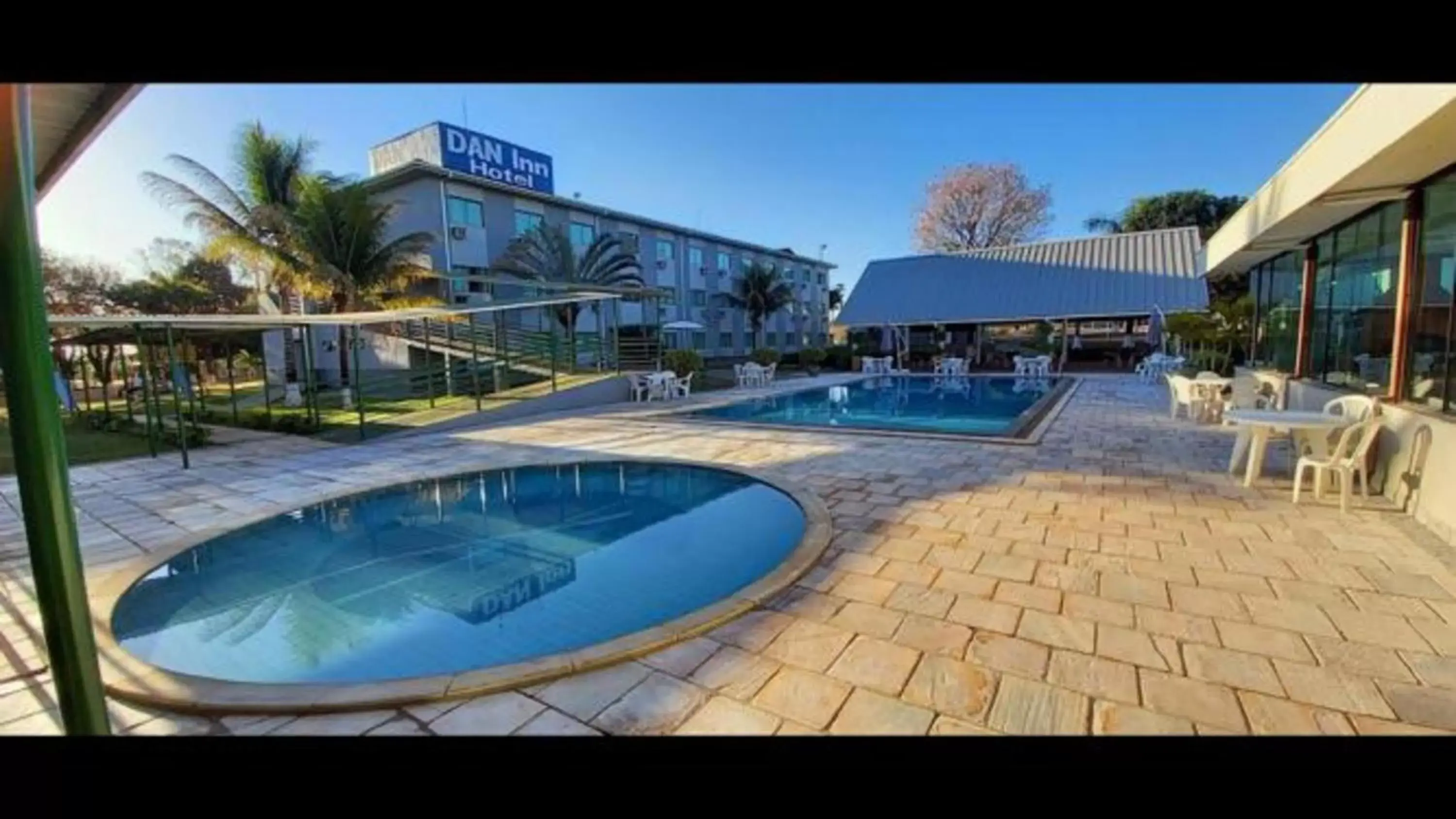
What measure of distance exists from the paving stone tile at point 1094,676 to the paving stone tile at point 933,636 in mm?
383

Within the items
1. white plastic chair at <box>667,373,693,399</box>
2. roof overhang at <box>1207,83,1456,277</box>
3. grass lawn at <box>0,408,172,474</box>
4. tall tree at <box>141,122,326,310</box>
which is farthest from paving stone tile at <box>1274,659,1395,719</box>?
tall tree at <box>141,122,326,310</box>

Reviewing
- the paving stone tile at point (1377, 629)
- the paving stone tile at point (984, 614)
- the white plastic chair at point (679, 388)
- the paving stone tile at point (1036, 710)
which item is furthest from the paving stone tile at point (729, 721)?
the white plastic chair at point (679, 388)

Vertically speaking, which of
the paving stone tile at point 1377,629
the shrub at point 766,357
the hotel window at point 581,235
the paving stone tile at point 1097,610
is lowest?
the paving stone tile at point 1377,629

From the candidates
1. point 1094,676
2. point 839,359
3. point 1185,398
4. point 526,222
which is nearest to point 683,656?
point 1094,676

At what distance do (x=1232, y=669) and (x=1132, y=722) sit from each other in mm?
729

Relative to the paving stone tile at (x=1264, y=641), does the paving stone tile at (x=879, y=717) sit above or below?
above

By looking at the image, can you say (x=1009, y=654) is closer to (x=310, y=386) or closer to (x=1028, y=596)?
(x=1028, y=596)

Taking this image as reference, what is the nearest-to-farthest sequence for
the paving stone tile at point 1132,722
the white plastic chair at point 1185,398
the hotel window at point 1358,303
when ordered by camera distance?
1. the paving stone tile at point 1132,722
2. the hotel window at point 1358,303
3. the white plastic chair at point 1185,398

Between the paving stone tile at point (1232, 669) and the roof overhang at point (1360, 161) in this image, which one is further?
the roof overhang at point (1360, 161)

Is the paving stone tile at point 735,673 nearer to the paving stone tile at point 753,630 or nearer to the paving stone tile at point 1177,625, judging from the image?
the paving stone tile at point 753,630

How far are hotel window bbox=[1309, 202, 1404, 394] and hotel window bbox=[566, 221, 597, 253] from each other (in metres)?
19.0

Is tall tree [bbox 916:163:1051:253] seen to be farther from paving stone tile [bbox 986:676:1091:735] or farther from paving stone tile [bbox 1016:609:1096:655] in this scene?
paving stone tile [bbox 986:676:1091:735]

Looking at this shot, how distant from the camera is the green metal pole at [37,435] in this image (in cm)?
167
